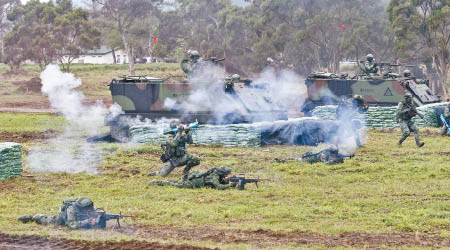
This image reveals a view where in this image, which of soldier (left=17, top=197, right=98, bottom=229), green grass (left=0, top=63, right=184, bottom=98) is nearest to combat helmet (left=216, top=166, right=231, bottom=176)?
soldier (left=17, top=197, right=98, bottom=229)

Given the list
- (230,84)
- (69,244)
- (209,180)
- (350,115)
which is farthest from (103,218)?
(230,84)

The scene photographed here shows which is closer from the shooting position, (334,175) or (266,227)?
(266,227)

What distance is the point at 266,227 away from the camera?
10.7m

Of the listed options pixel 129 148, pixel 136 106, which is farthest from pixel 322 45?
pixel 129 148

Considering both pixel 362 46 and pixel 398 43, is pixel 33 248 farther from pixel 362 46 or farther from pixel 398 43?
pixel 362 46

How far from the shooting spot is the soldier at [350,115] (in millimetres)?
20922

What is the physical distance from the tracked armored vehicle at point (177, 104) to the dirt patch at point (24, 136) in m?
2.79

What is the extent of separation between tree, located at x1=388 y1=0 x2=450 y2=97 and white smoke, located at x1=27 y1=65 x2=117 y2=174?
2592 centimetres

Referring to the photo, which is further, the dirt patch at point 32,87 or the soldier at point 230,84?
the dirt patch at point 32,87

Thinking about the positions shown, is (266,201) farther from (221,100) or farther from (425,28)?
(425,28)

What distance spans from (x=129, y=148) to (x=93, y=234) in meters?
10.0

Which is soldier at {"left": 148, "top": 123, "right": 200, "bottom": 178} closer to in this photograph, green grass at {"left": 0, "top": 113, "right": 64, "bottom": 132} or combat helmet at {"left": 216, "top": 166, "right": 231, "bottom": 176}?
combat helmet at {"left": 216, "top": 166, "right": 231, "bottom": 176}

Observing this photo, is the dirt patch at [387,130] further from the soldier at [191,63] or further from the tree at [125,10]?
the tree at [125,10]

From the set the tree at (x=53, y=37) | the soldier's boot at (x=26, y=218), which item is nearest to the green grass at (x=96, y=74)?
the tree at (x=53, y=37)
